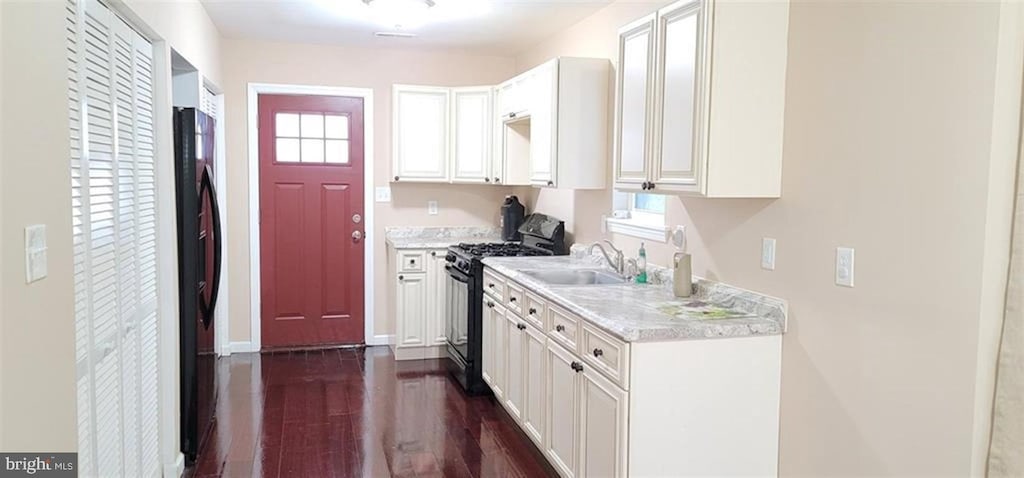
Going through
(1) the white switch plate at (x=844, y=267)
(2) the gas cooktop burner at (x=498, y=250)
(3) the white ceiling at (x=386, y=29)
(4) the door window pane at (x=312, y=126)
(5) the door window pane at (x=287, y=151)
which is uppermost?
(3) the white ceiling at (x=386, y=29)

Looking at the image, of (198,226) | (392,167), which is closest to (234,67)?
(392,167)

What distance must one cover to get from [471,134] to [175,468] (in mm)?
3120

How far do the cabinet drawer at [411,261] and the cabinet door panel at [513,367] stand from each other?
1554 millimetres

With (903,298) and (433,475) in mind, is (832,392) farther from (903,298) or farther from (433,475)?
(433,475)

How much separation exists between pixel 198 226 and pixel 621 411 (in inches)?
82.4

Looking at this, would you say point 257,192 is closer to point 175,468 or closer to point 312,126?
point 312,126

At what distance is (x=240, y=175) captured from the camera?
534 centimetres

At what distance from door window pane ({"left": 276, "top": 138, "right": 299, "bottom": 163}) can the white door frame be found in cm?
17

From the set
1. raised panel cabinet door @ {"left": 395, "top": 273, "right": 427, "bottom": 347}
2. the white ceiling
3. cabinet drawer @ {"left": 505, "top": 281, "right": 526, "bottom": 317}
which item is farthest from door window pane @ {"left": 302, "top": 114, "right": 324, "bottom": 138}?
cabinet drawer @ {"left": 505, "top": 281, "right": 526, "bottom": 317}

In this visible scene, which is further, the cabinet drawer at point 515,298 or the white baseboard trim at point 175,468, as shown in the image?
the cabinet drawer at point 515,298

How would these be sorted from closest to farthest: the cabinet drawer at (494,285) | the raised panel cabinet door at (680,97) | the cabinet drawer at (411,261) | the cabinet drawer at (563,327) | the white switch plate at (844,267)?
the white switch plate at (844,267) → the raised panel cabinet door at (680,97) → the cabinet drawer at (563,327) → the cabinet drawer at (494,285) → the cabinet drawer at (411,261)

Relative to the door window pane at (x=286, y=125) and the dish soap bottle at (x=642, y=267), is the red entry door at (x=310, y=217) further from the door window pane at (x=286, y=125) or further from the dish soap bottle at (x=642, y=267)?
the dish soap bottle at (x=642, y=267)

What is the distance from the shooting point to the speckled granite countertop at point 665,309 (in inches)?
97.3

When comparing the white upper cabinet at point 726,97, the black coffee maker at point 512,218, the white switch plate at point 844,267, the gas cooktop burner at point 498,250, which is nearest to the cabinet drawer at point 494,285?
the gas cooktop burner at point 498,250
